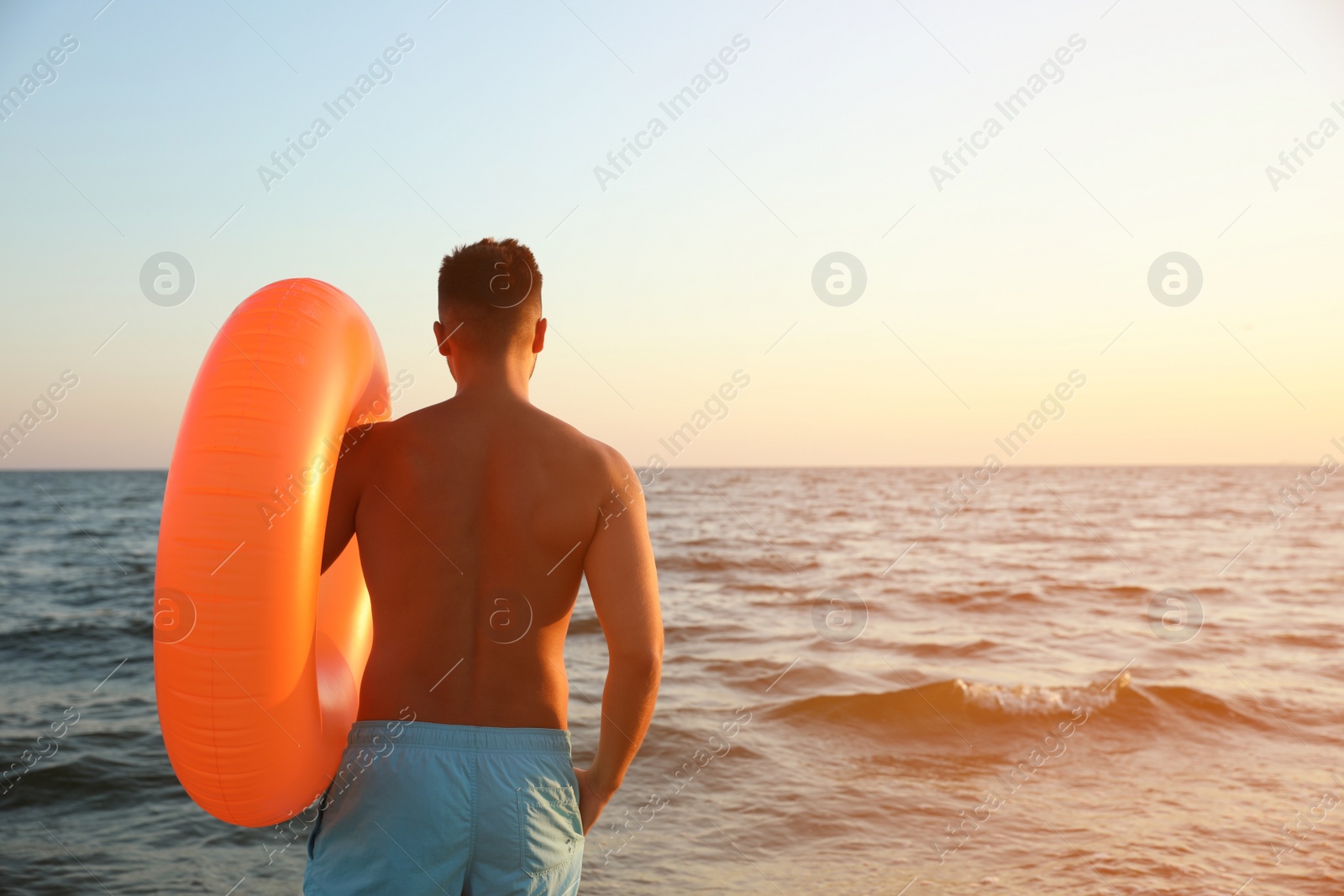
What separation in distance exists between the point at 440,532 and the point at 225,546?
0.51 meters

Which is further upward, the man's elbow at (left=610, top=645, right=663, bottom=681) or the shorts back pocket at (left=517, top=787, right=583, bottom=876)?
the man's elbow at (left=610, top=645, right=663, bottom=681)

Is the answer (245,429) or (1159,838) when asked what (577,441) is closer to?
(245,429)

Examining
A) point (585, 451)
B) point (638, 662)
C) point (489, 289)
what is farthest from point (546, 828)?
point (489, 289)

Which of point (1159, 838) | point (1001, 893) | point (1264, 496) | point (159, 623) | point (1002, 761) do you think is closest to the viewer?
point (159, 623)

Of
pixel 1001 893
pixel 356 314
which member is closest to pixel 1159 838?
pixel 1001 893

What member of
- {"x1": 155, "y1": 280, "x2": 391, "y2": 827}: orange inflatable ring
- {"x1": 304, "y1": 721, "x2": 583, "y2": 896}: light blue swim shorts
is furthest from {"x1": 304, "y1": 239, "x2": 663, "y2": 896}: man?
{"x1": 155, "y1": 280, "x2": 391, "y2": 827}: orange inflatable ring

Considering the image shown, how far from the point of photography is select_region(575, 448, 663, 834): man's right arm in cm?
229

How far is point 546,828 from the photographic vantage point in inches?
85.2

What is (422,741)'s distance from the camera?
212 cm

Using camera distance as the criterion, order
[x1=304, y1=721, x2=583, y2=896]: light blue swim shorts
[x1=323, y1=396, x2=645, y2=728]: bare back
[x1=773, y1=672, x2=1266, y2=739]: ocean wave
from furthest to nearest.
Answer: [x1=773, y1=672, x2=1266, y2=739]: ocean wave
[x1=323, y1=396, x2=645, y2=728]: bare back
[x1=304, y1=721, x2=583, y2=896]: light blue swim shorts

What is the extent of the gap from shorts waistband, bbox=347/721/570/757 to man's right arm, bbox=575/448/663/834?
194 millimetres

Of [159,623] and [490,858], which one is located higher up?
[490,858]

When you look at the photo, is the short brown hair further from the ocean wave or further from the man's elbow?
the ocean wave

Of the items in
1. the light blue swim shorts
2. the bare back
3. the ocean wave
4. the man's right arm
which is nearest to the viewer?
the light blue swim shorts
